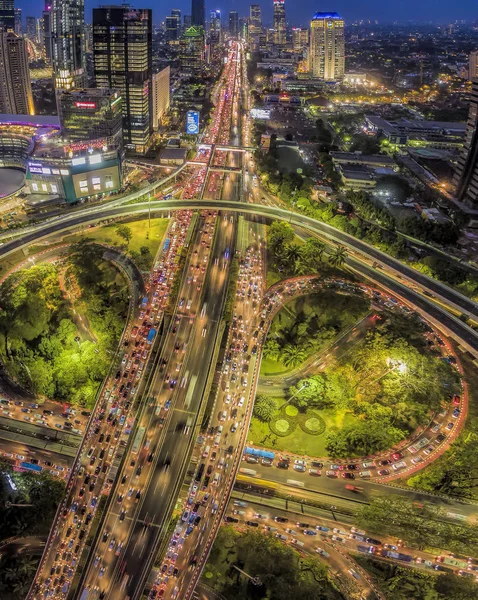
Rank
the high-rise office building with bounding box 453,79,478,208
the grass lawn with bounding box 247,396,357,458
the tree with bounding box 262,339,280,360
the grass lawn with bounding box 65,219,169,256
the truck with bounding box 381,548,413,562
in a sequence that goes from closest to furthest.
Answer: the truck with bounding box 381,548,413,562
the grass lawn with bounding box 247,396,357,458
the tree with bounding box 262,339,280,360
the grass lawn with bounding box 65,219,169,256
the high-rise office building with bounding box 453,79,478,208

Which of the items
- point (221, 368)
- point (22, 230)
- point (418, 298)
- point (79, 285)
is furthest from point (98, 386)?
point (418, 298)

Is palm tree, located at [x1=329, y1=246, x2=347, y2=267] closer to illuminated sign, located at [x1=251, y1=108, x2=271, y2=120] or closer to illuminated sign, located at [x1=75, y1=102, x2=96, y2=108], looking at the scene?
illuminated sign, located at [x1=75, y1=102, x2=96, y2=108]

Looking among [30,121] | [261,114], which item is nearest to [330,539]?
[30,121]

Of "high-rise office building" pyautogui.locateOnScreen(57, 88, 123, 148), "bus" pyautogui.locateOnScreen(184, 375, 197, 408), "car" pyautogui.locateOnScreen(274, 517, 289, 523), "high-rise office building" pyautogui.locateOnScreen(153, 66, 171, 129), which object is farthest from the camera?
"high-rise office building" pyautogui.locateOnScreen(153, 66, 171, 129)

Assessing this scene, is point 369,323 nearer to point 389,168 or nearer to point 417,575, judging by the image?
point 417,575

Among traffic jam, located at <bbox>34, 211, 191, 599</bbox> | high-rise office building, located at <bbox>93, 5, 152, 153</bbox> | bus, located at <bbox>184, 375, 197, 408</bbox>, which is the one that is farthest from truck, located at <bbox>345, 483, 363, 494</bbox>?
high-rise office building, located at <bbox>93, 5, 152, 153</bbox>

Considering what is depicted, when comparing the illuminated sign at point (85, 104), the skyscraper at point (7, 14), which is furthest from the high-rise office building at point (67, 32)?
the illuminated sign at point (85, 104)

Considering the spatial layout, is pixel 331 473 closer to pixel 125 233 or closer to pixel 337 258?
pixel 337 258
